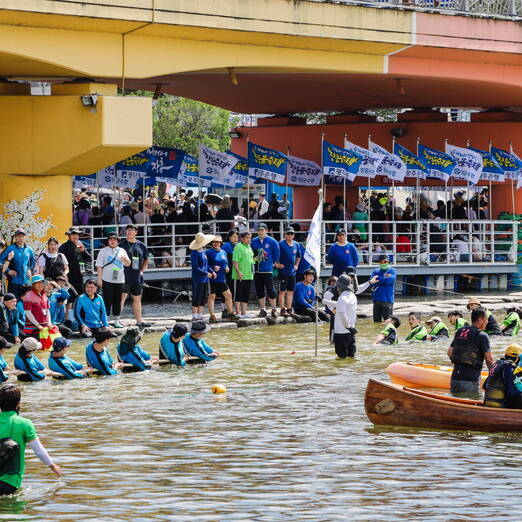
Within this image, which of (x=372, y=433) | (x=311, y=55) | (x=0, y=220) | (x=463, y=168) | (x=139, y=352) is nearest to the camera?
(x=372, y=433)

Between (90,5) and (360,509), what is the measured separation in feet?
47.5

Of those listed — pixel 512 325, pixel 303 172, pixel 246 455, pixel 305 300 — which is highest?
pixel 303 172

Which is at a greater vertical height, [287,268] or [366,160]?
[366,160]

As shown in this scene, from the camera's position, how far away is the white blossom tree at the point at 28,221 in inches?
1019

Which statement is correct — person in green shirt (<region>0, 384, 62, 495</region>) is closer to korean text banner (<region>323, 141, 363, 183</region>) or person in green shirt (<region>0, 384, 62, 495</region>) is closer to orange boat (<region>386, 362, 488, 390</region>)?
orange boat (<region>386, 362, 488, 390</region>)

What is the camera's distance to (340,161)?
1241 inches

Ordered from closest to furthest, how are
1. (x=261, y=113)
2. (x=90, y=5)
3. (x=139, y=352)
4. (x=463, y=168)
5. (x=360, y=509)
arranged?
1. (x=360, y=509)
2. (x=139, y=352)
3. (x=90, y=5)
4. (x=463, y=168)
5. (x=261, y=113)

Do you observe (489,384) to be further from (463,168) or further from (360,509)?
(463,168)

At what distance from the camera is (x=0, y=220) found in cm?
2592

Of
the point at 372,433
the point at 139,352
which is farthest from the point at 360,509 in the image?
the point at 139,352

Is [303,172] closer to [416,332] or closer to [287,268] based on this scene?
[287,268]

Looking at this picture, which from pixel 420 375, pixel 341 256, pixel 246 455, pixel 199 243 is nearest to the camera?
pixel 246 455

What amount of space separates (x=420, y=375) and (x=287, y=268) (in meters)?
8.42

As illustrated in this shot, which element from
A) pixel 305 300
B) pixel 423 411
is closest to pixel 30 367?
pixel 423 411
